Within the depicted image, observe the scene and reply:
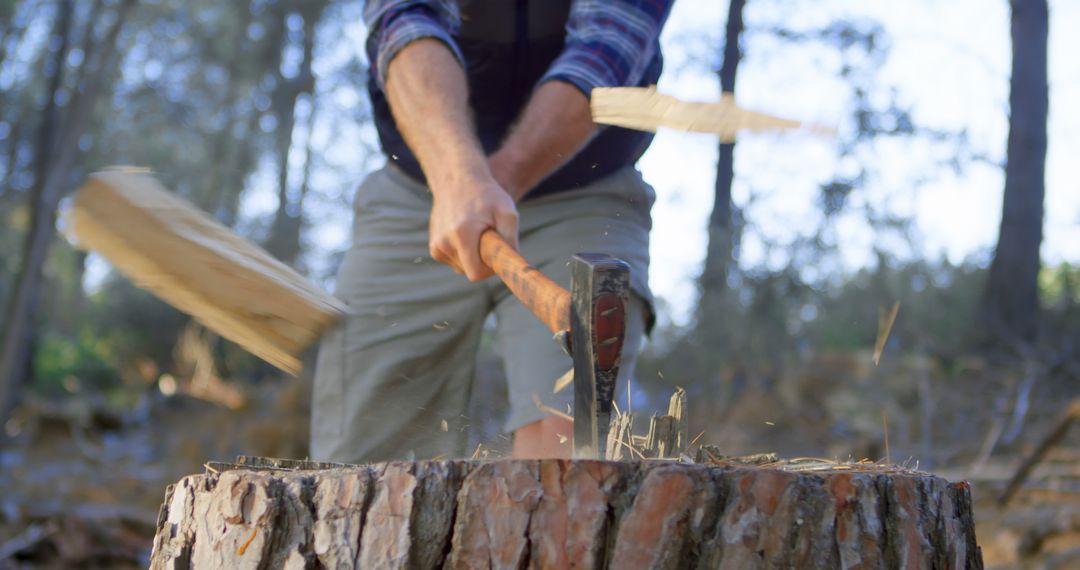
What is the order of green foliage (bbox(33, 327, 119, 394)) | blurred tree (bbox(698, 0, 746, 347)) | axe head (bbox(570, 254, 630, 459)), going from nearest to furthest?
axe head (bbox(570, 254, 630, 459)) < blurred tree (bbox(698, 0, 746, 347)) < green foliage (bbox(33, 327, 119, 394))

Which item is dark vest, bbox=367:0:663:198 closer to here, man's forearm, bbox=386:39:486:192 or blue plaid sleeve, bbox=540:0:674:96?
blue plaid sleeve, bbox=540:0:674:96

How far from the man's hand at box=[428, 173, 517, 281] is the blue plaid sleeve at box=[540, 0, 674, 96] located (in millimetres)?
371

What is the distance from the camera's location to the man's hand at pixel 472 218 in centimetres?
179

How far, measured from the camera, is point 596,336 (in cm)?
146

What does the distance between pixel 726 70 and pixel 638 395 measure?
9.70 meters

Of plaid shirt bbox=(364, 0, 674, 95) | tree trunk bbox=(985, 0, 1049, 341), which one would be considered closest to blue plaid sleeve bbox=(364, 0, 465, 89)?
plaid shirt bbox=(364, 0, 674, 95)

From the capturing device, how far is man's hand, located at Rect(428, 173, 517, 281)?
5.87ft

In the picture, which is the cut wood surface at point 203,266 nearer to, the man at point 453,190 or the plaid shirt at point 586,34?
the man at point 453,190

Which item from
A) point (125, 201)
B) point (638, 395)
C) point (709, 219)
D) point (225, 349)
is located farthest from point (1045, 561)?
point (225, 349)

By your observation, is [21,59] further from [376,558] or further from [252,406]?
[376,558]

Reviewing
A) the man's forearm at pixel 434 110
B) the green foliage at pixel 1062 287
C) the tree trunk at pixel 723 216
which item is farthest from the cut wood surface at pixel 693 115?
the green foliage at pixel 1062 287

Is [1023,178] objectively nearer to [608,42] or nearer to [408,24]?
[608,42]

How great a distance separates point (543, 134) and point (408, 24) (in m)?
0.44

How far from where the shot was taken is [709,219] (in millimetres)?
11344
